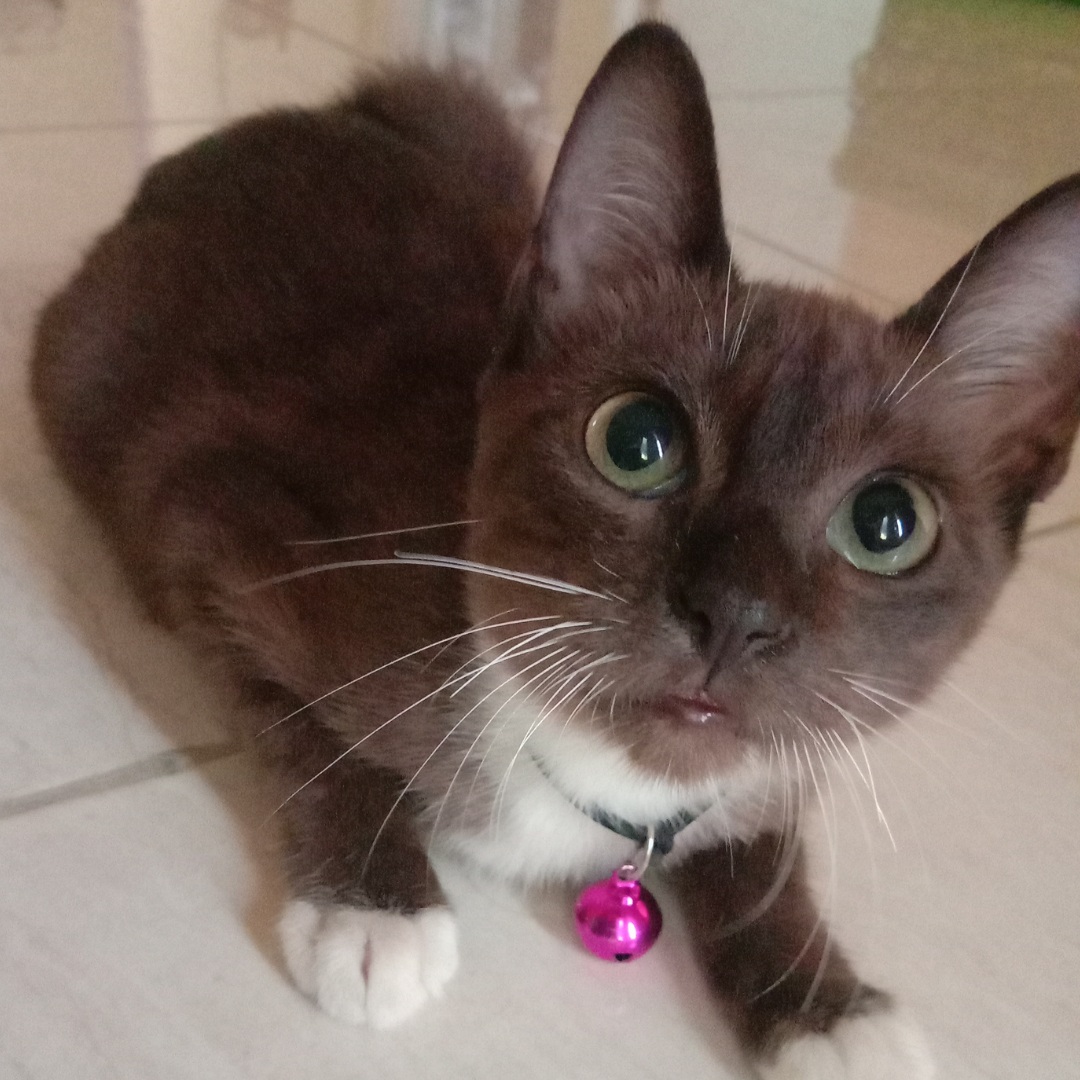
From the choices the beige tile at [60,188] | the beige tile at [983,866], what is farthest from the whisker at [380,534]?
the beige tile at [60,188]

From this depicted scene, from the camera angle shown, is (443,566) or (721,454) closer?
(721,454)

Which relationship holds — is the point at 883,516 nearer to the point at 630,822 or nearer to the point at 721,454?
the point at 721,454

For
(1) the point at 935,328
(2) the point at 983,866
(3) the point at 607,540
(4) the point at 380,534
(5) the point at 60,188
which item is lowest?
(2) the point at 983,866

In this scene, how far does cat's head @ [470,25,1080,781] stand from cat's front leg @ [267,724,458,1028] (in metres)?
0.15

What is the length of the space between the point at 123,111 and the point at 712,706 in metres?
1.75

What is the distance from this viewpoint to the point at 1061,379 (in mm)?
771

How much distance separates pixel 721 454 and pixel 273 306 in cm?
54

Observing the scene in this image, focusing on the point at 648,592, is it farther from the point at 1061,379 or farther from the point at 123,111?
the point at 123,111

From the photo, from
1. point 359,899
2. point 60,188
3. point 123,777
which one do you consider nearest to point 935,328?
point 359,899

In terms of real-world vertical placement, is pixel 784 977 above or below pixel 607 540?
below

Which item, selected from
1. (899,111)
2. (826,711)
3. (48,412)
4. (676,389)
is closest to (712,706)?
(826,711)

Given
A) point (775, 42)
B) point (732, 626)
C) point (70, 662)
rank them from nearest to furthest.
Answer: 1. point (732, 626)
2. point (70, 662)
3. point (775, 42)

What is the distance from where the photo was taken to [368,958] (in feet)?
2.52

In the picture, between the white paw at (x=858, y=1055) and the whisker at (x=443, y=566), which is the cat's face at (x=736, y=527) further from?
the white paw at (x=858, y=1055)
